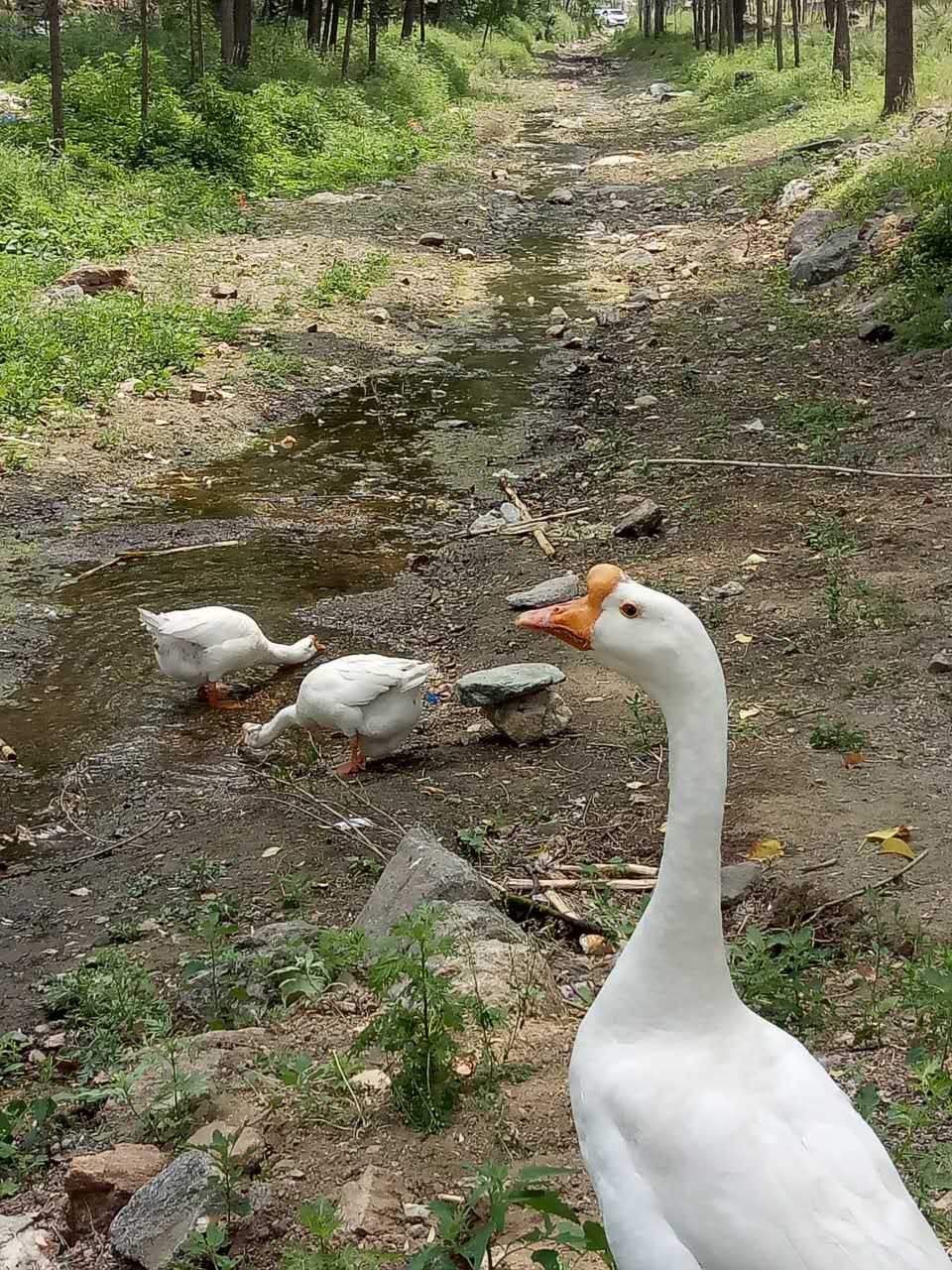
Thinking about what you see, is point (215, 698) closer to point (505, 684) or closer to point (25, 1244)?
point (505, 684)

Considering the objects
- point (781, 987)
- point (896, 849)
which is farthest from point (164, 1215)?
point (896, 849)

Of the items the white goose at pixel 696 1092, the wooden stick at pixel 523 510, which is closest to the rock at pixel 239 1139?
the white goose at pixel 696 1092

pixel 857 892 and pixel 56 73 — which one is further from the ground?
pixel 56 73

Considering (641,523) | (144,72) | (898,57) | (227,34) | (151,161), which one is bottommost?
(641,523)

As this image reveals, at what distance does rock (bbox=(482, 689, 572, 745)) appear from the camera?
5.95 m

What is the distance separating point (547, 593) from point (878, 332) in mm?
5866

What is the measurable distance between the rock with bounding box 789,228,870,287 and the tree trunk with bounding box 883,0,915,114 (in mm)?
6030

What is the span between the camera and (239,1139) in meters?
3.31

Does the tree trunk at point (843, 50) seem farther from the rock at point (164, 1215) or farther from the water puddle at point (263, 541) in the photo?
the rock at point (164, 1215)

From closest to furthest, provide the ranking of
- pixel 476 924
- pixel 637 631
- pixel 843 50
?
pixel 637 631
pixel 476 924
pixel 843 50

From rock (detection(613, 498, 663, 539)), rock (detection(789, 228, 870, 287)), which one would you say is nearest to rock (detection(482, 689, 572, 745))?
rock (detection(613, 498, 663, 539))

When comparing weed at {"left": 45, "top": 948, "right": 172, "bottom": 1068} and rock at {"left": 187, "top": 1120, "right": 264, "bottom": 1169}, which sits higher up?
rock at {"left": 187, "top": 1120, "right": 264, "bottom": 1169}

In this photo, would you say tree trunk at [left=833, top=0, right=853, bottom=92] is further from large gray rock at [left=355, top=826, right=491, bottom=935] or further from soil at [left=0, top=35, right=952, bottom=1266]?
large gray rock at [left=355, top=826, right=491, bottom=935]

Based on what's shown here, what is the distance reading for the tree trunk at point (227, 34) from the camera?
21891 millimetres
